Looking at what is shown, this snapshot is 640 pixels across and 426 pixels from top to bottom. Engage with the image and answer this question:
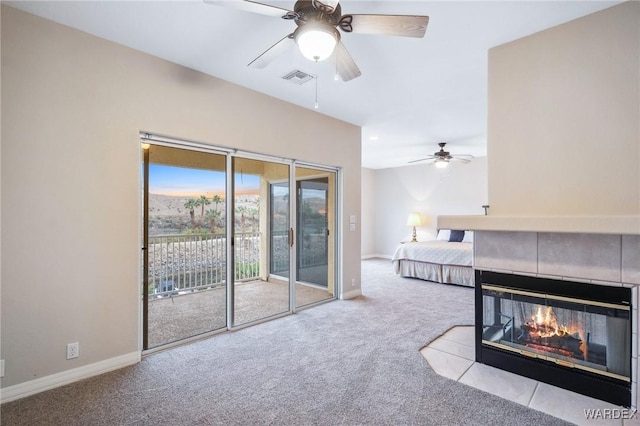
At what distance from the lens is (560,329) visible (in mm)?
2369

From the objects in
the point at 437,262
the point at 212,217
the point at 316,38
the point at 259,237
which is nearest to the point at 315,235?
the point at 259,237

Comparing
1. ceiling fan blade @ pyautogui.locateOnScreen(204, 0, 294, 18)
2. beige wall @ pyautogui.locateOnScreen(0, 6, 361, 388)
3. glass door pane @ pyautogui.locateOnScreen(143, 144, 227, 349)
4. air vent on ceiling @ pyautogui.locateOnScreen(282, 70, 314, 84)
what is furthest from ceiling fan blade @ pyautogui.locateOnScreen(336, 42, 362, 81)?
glass door pane @ pyautogui.locateOnScreen(143, 144, 227, 349)

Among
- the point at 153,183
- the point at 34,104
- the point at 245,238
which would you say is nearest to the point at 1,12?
the point at 34,104

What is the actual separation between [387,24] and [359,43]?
0.89 metres

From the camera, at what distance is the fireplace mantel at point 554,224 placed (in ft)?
6.11

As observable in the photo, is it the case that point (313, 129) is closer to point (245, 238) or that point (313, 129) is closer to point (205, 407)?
point (245, 238)

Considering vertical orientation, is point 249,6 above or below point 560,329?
above

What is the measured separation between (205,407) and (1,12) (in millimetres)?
3170

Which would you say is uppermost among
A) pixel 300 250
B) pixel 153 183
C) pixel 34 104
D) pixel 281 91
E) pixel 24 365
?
pixel 281 91

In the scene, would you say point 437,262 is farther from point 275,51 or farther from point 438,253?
point 275,51

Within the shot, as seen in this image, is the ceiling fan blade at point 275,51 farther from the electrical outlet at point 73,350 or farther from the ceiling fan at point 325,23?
the electrical outlet at point 73,350

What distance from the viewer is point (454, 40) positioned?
8.43 ft

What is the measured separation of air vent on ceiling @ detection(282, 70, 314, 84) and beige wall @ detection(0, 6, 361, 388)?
95 centimetres

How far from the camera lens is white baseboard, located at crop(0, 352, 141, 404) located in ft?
7.19
